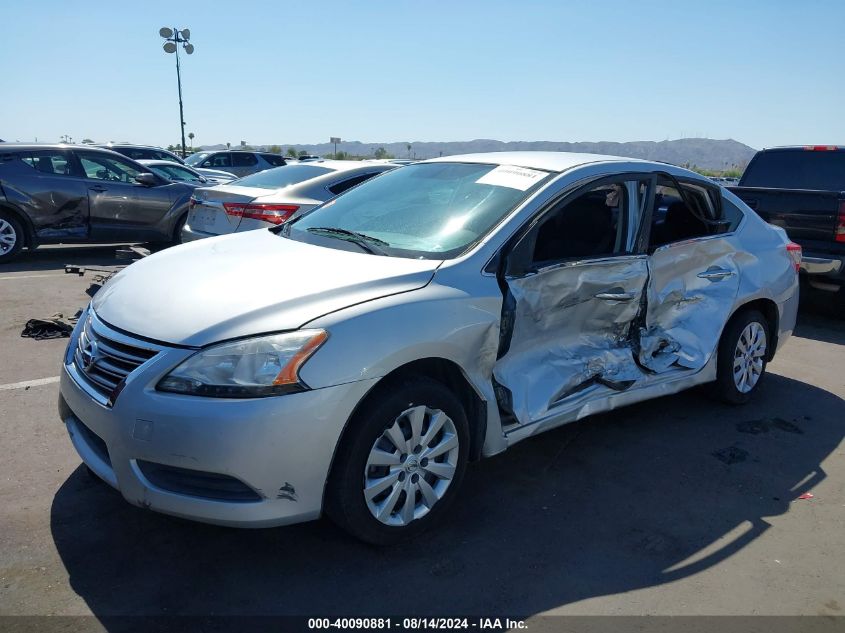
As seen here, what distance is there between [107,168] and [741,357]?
28.5ft

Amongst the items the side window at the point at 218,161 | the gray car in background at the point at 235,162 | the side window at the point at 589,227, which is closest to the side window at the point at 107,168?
the side window at the point at 589,227

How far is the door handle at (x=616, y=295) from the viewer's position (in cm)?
415

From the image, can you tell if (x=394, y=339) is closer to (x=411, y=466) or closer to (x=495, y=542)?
(x=411, y=466)

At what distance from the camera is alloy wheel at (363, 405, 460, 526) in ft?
10.1

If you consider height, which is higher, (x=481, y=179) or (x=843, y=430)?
(x=481, y=179)

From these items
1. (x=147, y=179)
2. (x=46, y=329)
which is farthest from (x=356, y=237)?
(x=147, y=179)

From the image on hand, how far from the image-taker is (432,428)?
3.23 m

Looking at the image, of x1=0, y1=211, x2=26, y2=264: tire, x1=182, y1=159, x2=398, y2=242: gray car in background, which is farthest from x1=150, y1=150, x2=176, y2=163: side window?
x1=182, y1=159, x2=398, y2=242: gray car in background

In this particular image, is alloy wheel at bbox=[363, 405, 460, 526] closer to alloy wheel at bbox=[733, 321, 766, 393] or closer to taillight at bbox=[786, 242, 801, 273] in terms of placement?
alloy wheel at bbox=[733, 321, 766, 393]

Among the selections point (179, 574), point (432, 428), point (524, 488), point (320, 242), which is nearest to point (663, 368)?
point (524, 488)

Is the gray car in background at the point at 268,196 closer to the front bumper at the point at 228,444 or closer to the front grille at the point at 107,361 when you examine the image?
the front grille at the point at 107,361

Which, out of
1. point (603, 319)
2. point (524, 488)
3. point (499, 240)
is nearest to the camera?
point (499, 240)

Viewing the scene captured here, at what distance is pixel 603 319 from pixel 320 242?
1.68 metres

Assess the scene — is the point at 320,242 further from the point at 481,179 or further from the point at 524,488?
the point at 524,488
